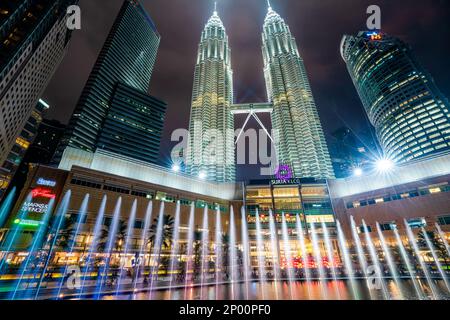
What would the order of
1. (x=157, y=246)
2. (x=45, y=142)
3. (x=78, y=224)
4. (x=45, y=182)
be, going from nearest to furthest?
(x=78, y=224), (x=157, y=246), (x=45, y=182), (x=45, y=142)

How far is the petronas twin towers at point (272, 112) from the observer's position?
419 ft

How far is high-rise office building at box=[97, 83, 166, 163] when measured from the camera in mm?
119875

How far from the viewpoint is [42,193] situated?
46719 mm

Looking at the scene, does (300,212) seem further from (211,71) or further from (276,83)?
(211,71)

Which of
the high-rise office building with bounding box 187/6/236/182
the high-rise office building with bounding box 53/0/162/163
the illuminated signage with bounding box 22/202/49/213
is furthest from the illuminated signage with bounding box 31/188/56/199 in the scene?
the high-rise office building with bounding box 187/6/236/182

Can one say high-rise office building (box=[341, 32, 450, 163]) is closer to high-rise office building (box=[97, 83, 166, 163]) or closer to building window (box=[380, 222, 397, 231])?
building window (box=[380, 222, 397, 231])

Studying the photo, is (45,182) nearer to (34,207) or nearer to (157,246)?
(34,207)

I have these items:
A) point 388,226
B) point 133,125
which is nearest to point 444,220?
point 388,226

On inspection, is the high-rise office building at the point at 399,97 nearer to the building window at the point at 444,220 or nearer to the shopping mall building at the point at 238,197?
the shopping mall building at the point at 238,197

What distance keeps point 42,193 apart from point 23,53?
4627 centimetres

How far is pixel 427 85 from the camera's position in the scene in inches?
5207

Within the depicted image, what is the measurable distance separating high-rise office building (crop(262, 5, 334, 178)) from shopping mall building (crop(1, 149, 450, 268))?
185ft

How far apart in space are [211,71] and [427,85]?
146408 mm
